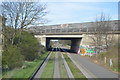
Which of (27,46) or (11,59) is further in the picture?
(27,46)

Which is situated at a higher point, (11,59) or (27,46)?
(27,46)

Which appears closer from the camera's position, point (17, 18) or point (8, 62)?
point (8, 62)

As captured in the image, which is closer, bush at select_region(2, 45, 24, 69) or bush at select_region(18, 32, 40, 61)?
bush at select_region(2, 45, 24, 69)

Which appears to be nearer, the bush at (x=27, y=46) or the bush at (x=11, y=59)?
the bush at (x=11, y=59)

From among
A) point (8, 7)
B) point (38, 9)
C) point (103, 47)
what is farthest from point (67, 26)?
point (8, 7)

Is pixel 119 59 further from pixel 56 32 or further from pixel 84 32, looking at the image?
pixel 56 32

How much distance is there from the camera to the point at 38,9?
28.0m

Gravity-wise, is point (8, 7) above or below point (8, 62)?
above

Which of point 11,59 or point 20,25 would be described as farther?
point 20,25

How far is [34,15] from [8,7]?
169 inches

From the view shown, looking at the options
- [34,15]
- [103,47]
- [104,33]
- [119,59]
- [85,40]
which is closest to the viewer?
[119,59]

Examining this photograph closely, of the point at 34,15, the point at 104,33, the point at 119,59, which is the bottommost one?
the point at 119,59

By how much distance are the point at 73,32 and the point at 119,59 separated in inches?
1168

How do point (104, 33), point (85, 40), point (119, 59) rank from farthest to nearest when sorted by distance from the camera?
point (85, 40) < point (104, 33) < point (119, 59)
